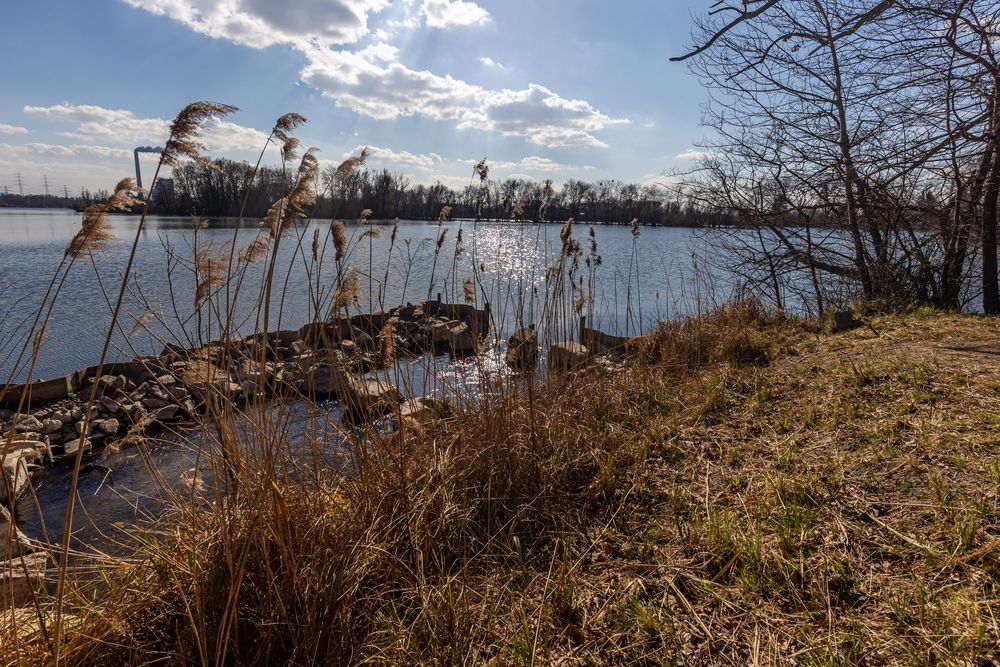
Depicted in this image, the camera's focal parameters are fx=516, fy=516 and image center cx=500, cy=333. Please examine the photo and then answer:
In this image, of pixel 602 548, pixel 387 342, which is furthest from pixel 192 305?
pixel 602 548

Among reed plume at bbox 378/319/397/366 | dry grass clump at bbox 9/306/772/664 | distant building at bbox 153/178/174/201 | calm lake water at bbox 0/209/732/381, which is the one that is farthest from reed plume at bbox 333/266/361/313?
calm lake water at bbox 0/209/732/381

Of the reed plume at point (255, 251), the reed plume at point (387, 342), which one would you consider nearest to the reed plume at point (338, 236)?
the reed plume at point (255, 251)

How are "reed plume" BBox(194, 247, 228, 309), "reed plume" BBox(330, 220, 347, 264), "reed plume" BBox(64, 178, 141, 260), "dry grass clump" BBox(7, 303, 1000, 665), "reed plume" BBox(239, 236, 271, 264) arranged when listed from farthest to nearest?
"reed plume" BBox(330, 220, 347, 264) < "reed plume" BBox(239, 236, 271, 264) < "reed plume" BBox(194, 247, 228, 309) < "dry grass clump" BBox(7, 303, 1000, 665) < "reed plume" BBox(64, 178, 141, 260)

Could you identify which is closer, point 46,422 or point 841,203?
point 841,203

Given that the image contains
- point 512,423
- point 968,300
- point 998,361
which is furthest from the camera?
point 968,300

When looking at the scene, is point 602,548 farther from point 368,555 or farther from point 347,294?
point 347,294

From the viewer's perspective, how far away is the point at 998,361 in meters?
3.63

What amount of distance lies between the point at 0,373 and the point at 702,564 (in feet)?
42.4

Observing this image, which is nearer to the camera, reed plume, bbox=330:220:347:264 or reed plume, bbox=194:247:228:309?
reed plume, bbox=194:247:228:309

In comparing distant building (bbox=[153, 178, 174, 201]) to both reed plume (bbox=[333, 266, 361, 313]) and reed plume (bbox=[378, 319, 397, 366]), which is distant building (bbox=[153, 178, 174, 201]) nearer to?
reed plume (bbox=[333, 266, 361, 313])

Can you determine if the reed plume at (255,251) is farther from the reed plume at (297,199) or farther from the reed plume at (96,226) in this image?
the reed plume at (96,226)

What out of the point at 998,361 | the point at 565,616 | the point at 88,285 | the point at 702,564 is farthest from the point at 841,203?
the point at 88,285

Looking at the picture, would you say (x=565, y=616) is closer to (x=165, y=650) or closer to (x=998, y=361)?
(x=165, y=650)

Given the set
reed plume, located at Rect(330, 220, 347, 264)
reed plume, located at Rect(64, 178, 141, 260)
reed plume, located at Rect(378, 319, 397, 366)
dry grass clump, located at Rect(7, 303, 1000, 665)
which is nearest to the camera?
reed plume, located at Rect(64, 178, 141, 260)
